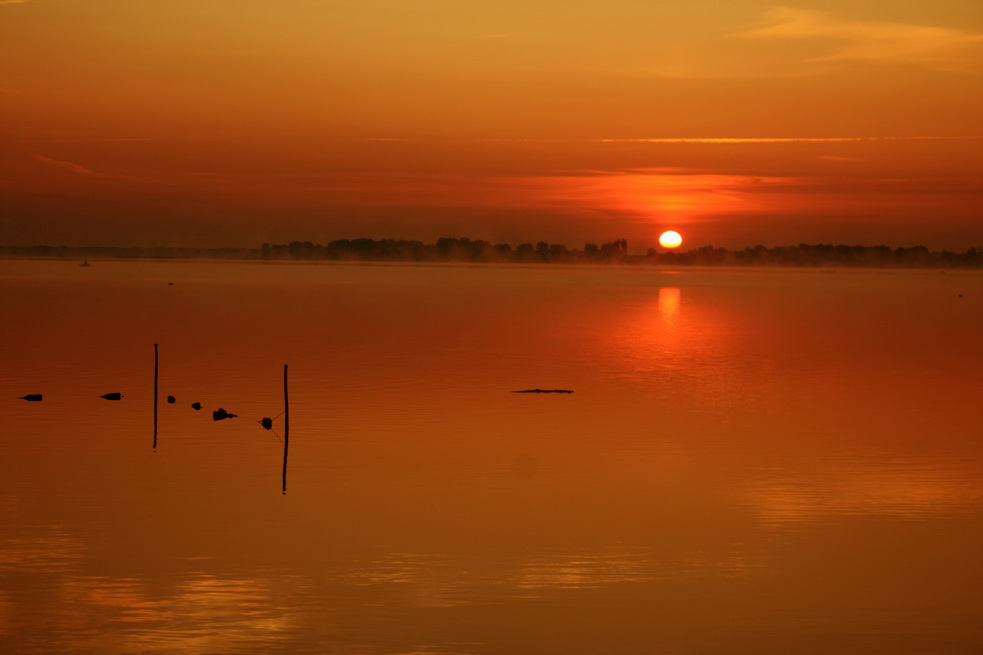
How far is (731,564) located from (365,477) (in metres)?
8.02

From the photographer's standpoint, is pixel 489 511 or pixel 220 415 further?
pixel 220 415

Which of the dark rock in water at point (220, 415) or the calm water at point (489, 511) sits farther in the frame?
the dark rock in water at point (220, 415)

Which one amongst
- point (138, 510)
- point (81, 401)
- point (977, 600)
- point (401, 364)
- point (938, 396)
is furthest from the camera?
point (401, 364)

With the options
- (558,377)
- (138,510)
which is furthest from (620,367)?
(138,510)

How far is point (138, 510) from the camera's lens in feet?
67.1

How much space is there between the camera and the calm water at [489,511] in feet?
49.2

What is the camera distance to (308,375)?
4150 centimetres

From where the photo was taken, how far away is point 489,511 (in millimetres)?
20859

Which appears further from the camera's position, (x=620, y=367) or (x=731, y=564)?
(x=620, y=367)

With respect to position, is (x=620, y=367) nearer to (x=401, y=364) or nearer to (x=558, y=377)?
(x=558, y=377)

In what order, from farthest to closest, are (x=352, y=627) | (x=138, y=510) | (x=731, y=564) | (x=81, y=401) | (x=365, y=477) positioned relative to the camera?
1. (x=81, y=401)
2. (x=365, y=477)
3. (x=138, y=510)
4. (x=731, y=564)
5. (x=352, y=627)

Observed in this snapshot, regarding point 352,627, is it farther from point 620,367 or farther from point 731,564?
point 620,367

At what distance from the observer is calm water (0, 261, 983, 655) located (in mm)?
15000

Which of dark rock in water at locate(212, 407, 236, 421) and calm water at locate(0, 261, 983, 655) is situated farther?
dark rock in water at locate(212, 407, 236, 421)
